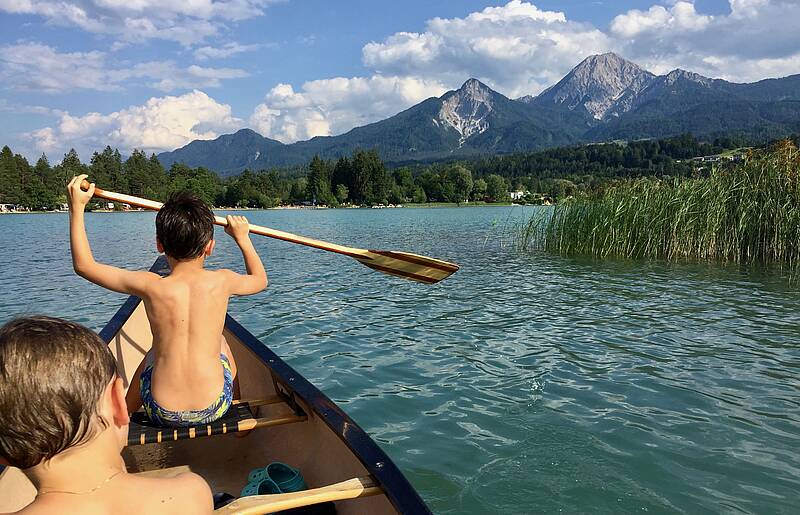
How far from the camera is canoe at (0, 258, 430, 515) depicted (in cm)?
242

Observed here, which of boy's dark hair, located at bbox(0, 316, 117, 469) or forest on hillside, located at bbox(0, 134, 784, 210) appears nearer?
boy's dark hair, located at bbox(0, 316, 117, 469)

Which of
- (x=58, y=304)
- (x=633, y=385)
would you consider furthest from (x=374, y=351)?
(x=58, y=304)

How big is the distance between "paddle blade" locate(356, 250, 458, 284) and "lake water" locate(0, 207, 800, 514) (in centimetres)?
140

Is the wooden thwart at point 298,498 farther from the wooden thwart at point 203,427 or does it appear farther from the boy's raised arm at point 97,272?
the boy's raised arm at point 97,272

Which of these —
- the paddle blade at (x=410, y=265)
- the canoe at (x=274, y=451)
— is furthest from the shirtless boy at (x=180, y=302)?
the paddle blade at (x=410, y=265)

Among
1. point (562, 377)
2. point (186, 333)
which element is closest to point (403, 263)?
point (562, 377)

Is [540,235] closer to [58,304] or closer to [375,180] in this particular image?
[58,304]

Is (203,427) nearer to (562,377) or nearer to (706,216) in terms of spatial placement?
(562,377)

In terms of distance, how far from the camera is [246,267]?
352 cm

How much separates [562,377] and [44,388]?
6.11m

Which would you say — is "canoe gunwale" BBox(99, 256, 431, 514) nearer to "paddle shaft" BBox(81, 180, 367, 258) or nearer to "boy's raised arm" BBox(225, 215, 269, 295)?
"boy's raised arm" BBox(225, 215, 269, 295)

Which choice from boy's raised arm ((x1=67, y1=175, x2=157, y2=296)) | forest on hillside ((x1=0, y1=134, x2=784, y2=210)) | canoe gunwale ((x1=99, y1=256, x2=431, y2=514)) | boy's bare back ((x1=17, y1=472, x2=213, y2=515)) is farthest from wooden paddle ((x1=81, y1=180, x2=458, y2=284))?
forest on hillside ((x1=0, y1=134, x2=784, y2=210))

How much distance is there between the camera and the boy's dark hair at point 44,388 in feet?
4.12

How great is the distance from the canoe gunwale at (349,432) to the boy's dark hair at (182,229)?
1068 millimetres
